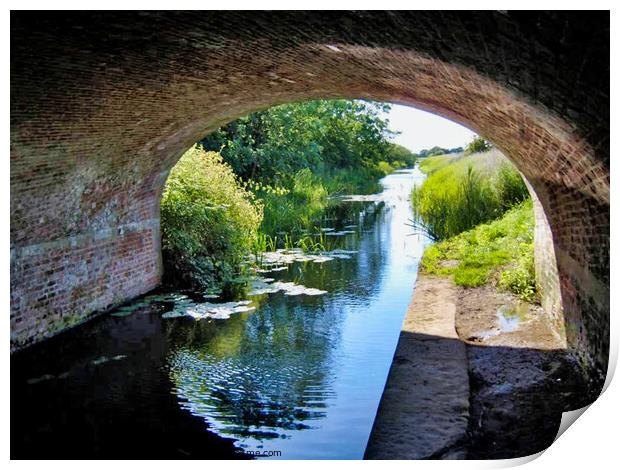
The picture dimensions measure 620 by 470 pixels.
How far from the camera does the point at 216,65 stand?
22.0 ft

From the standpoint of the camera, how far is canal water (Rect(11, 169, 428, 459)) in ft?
18.0

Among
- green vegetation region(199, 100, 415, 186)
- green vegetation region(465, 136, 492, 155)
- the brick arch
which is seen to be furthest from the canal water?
green vegetation region(465, 136, 492, 155)

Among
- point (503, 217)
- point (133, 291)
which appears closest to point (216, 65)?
point (133, 291)

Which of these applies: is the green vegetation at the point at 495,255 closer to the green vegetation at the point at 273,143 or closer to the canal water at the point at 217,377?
the canal water at the point at 217,377

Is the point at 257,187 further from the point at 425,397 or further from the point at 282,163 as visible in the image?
the point at 425,397

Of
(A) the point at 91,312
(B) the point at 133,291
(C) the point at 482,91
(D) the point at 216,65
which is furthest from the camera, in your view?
(B) the point at 133,291

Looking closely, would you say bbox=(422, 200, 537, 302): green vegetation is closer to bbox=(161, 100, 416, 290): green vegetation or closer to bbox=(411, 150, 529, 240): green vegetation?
bbox=(411, 150, 529, 240): green vegetation


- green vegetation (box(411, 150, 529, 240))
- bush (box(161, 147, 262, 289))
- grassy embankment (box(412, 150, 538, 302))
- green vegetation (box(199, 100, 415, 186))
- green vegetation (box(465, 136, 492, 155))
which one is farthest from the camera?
green vegetation (box(465, 136, 492, 155))

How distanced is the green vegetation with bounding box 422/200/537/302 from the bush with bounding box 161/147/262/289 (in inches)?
152

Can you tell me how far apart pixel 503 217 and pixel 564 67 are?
11.3 meters

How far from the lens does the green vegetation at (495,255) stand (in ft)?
32.0

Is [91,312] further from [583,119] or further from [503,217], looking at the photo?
[503,217]

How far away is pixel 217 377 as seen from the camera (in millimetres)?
7141

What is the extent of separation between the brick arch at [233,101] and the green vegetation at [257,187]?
3.83 feet
